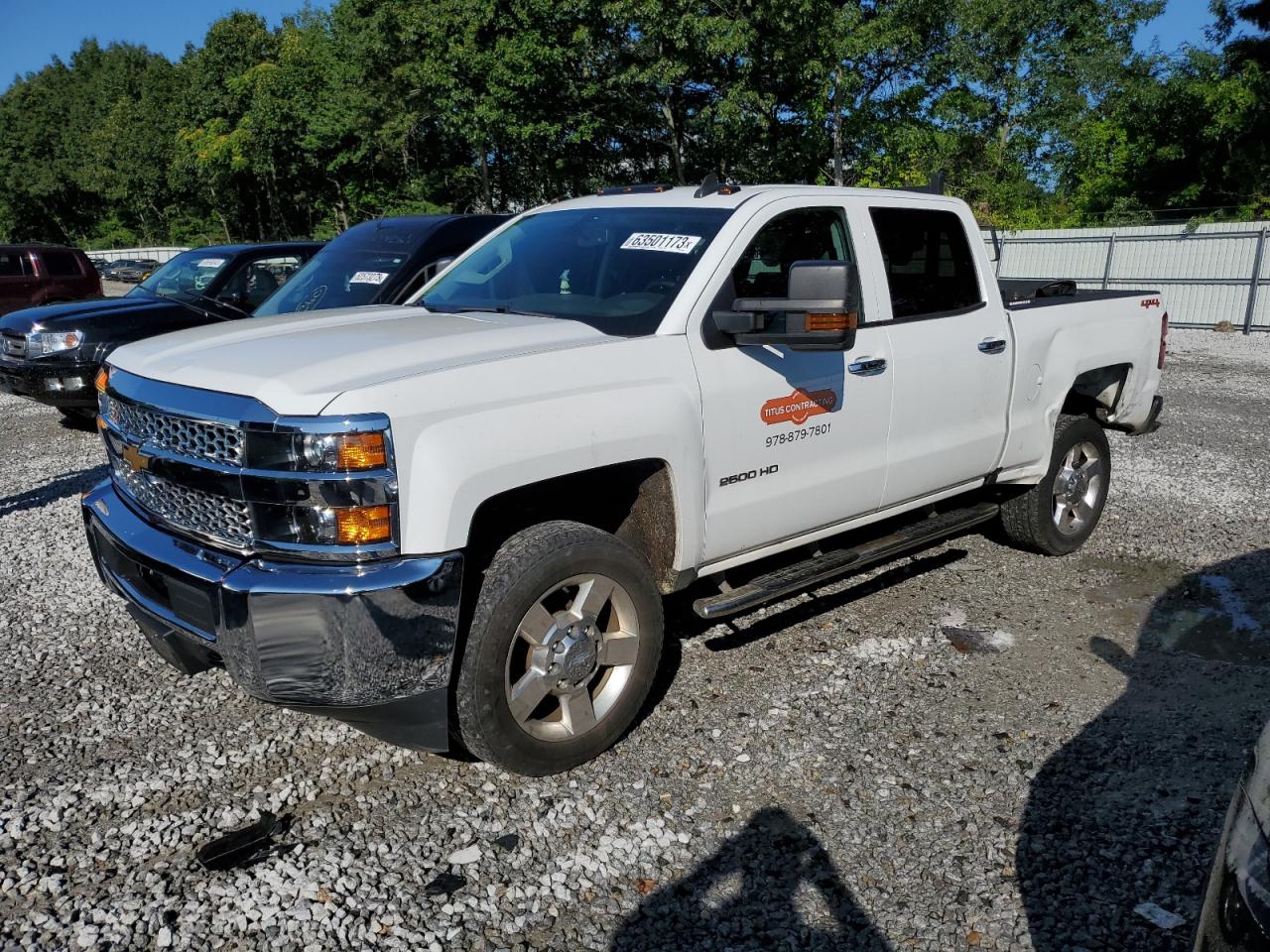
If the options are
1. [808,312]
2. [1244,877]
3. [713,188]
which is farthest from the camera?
[713,188]

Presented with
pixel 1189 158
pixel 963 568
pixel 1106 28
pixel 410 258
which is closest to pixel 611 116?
pixel 1106 28

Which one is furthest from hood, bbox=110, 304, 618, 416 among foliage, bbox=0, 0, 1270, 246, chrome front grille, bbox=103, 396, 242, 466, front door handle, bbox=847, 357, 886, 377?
foliage, bbox=0, 0, 1270, 246

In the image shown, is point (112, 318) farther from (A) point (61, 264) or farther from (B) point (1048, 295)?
(A) point (61, 264)

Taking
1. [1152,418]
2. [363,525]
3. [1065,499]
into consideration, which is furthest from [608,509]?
[1152,418]

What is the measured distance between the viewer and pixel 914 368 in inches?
175

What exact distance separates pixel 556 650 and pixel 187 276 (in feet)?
26.9

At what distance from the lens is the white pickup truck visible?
2.88m

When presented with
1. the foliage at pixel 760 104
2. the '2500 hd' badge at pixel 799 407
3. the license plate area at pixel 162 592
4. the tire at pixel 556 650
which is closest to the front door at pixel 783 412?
the '2500 hd' badge at pixel 799 407

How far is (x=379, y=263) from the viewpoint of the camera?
303 inches

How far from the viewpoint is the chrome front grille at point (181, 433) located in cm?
297

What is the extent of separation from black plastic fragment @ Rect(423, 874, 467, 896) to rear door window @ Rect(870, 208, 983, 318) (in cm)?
298

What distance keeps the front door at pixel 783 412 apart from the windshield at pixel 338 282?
415 centimetres

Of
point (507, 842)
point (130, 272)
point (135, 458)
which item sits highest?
point (135, 458)

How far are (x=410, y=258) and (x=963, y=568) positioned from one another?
4.60m
